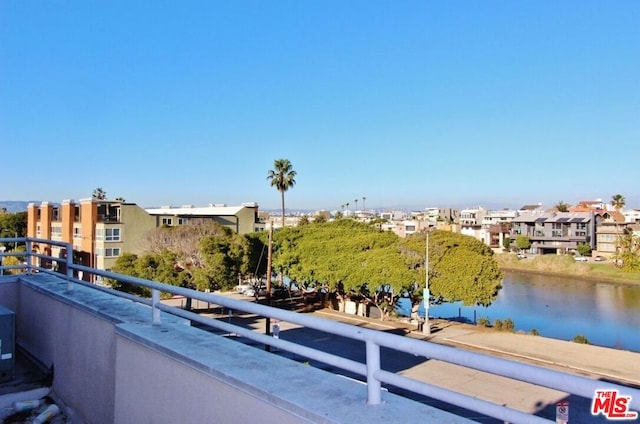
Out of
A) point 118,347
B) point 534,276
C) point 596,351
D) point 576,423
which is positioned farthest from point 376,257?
point 534,276

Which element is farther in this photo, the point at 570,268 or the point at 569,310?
the point at 570,268

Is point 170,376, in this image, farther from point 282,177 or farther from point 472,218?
point 472,218

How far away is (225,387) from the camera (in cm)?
234

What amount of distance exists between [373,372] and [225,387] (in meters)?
0.87

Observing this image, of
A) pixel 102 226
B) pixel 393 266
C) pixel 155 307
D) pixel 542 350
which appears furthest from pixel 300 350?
pixel 102 226

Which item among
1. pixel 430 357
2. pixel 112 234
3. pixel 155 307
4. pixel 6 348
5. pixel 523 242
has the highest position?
pixel 430 357

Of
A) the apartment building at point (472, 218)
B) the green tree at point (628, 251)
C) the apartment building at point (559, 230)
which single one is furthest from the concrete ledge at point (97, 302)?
the apartment building at point (472, 218)

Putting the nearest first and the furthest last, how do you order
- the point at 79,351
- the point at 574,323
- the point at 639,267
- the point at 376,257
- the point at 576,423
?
the point at 79,351
the point at 576,423
the point at 376,257
the point at 574,323
the point at 639,267

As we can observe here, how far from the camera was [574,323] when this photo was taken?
36.9 metres

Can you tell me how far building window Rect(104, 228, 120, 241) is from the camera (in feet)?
138

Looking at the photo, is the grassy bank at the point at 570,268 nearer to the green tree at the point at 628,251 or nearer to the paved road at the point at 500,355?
the green tree at the point at 628,251

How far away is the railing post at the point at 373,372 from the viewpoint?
6.05 feet

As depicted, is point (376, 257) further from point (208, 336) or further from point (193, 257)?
point (208, 336)

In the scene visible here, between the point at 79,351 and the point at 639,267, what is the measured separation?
68852 millimetres
